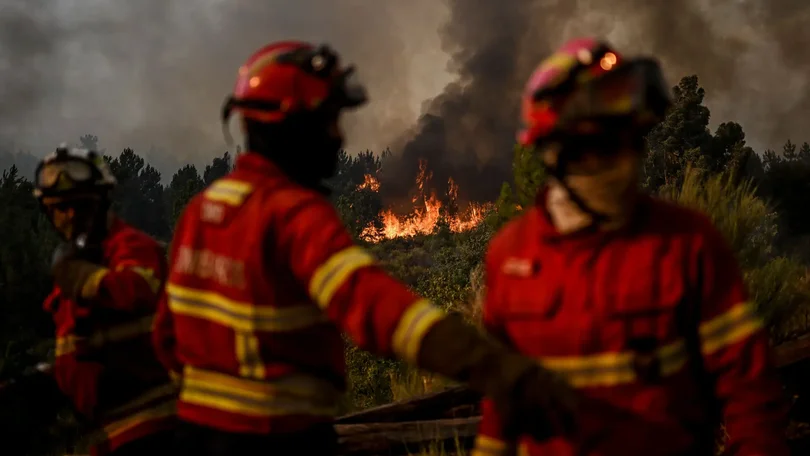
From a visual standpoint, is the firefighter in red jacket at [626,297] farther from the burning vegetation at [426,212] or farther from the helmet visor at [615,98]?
the burning vegetation at [426,212]

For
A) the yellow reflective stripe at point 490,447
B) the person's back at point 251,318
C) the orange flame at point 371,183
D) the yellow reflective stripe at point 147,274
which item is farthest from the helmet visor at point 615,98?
the orange flame at point 371,183

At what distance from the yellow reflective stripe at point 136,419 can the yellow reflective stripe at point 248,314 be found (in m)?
1.44

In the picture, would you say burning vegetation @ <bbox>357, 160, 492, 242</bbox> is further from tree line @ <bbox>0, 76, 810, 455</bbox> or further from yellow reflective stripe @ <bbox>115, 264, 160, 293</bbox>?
yellow reflective stripe @ <bbox>115, 264, 160, 293</bbox>

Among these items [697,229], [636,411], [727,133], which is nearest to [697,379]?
[636,411]

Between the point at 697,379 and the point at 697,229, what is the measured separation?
16.1 inches

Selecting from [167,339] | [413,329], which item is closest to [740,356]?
[413,329]

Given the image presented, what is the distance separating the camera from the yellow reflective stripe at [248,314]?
7.48ft

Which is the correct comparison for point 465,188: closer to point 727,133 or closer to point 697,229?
point 727,133

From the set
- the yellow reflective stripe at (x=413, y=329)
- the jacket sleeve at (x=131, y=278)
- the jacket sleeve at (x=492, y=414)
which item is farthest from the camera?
the jacket sleeve at (x=131, y=278)

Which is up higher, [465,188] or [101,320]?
[465,188]

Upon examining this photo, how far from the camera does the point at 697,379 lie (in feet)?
A: 6.56

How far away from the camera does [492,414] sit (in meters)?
2.14

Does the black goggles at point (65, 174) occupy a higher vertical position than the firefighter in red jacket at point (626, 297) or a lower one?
higher

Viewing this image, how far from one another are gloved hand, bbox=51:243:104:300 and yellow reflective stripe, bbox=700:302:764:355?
264 centimetres
